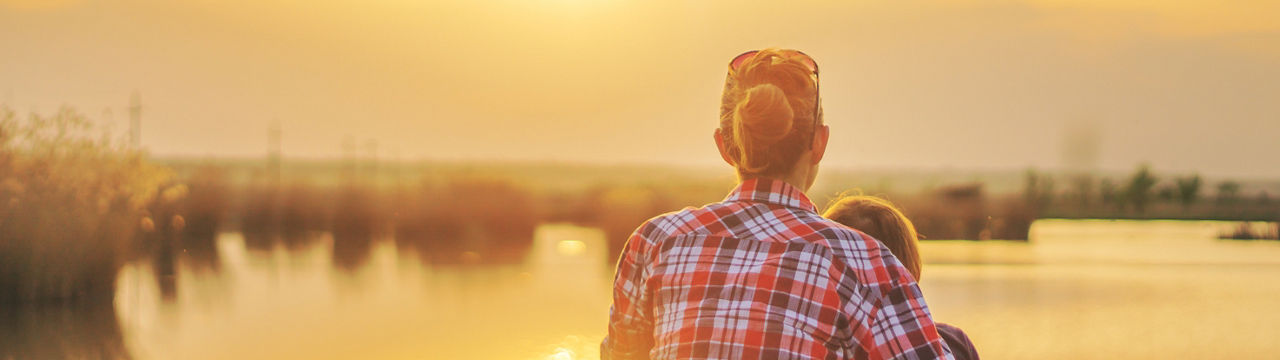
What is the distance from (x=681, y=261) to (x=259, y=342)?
6.99 m

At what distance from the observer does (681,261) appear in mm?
1391

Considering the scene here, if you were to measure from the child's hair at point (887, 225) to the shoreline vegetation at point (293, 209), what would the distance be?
735 mm

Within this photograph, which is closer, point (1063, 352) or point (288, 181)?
point (1063, 352)

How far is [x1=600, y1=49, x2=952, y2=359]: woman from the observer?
1.31 metres

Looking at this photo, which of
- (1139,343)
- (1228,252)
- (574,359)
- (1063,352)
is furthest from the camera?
(1228,252)

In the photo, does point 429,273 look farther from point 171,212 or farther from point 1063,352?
point 1063,352

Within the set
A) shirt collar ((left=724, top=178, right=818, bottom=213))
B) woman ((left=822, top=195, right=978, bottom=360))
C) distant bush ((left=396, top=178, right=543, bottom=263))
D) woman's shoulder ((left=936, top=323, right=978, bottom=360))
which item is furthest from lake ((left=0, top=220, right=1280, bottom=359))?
shirt collar ((left=724, top=178, right=818, bottom=213))

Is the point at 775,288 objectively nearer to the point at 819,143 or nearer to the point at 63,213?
the point at 819,143

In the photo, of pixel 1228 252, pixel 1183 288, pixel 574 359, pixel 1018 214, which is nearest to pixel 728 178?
pixel 574 359

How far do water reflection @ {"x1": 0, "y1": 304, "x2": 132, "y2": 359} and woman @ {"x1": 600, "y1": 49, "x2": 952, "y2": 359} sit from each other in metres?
6.71

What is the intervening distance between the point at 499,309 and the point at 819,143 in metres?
8.29

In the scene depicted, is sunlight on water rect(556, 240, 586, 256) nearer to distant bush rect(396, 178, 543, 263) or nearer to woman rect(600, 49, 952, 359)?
distant bush rect(396, 178, 543, 263)

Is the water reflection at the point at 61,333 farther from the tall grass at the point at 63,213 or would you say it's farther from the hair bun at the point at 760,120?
the hair bun at the point at 760,120

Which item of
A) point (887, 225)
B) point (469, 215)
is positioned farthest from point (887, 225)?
point (469, 215)
